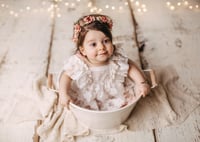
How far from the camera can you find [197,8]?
167cm

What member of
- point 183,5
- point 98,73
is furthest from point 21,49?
point 183,5

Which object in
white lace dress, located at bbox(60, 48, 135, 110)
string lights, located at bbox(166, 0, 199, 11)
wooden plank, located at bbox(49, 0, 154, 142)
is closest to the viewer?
white lace dress, located at bbox(60, 48, 135, 110)

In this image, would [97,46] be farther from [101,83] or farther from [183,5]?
[183,5]

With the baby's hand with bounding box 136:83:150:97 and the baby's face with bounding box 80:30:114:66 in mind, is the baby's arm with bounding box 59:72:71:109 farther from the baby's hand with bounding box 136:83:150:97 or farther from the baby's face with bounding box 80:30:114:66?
the baby's hand with bounding box 136:83:150:97

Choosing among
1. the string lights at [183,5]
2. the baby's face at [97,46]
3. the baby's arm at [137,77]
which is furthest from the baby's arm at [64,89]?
the string lights at [183,5]

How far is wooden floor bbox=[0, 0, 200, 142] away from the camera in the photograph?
3.76ft

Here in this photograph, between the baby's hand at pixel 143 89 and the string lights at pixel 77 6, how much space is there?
2.14ft

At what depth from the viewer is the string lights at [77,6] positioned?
1.69m

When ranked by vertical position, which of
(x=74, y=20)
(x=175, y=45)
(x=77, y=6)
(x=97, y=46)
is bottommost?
(x=97, y=46)

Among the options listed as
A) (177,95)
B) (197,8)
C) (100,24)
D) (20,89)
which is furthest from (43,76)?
(197,8)

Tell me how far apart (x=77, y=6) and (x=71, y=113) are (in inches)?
29.1

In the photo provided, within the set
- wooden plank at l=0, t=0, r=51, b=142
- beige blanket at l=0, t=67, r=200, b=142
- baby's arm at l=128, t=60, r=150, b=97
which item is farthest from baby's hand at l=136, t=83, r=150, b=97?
wooden plank at l=0, t=0, r=51, b=142

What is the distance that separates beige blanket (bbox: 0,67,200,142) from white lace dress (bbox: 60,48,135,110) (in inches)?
2.9

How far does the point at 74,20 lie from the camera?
64.6 inches
